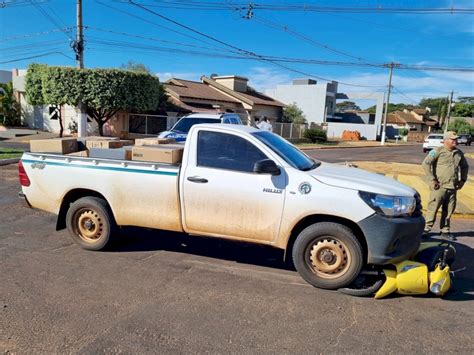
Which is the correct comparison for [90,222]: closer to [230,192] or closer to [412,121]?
[230,192]

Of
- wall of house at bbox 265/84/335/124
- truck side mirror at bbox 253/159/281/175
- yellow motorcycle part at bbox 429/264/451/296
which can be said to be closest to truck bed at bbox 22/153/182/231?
truck side mirror at bbox 253/159/281/175

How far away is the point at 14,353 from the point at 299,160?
11.8ft

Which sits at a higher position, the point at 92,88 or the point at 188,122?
the point at 92,88

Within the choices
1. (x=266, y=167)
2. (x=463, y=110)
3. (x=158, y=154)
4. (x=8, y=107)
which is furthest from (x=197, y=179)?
(x=463, y=110)

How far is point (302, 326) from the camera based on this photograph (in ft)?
12.3

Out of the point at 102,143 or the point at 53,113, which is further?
the point at 53,113

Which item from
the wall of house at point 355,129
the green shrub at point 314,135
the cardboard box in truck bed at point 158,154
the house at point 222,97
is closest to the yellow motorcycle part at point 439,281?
the cardboard box in truck bed at point 158,154

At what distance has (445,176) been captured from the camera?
262 inches

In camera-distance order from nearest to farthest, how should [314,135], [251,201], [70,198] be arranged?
[251,201] → [70,198] → [314,135]

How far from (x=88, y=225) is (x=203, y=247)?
1644 mm

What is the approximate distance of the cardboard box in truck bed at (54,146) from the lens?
5.80m

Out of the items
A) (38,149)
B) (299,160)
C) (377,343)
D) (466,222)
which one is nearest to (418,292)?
(377,343)

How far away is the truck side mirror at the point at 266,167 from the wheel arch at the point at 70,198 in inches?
92.8

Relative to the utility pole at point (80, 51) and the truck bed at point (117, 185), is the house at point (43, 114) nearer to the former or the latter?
the utility pole at point (80, 51)
